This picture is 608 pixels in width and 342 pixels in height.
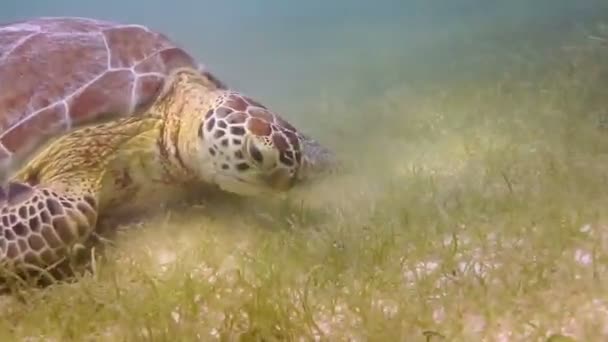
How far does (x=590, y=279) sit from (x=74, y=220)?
8.44 ft

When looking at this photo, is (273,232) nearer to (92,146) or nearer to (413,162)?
(92,146)

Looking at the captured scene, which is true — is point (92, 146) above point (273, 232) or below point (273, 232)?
above

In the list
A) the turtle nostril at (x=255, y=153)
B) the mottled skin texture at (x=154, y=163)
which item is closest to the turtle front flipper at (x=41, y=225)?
the mottled skin texture at (x=154, y=163)

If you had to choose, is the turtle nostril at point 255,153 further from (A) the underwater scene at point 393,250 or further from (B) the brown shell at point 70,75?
(B) the brown shell at point 70,75

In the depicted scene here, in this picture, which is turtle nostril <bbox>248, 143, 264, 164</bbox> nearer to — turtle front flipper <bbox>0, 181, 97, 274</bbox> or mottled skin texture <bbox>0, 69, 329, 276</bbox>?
mottled skin texture <bbox>0, 69, 329, 276</bbox>

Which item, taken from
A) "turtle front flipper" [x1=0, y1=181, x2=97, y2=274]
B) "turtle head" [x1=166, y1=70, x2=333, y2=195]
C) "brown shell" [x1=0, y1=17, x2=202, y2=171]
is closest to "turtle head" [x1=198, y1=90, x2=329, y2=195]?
"turtle head" [x1=166, y1=70, x2=333, y2=195]

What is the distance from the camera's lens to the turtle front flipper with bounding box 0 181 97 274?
301cm

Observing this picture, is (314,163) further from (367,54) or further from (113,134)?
(367,54)

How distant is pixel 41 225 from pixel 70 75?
1230 mm

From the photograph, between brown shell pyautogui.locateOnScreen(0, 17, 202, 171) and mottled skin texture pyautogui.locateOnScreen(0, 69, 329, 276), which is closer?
mottled skin texture pyautogui.locateOnScreen(0, 69, 329, 276)

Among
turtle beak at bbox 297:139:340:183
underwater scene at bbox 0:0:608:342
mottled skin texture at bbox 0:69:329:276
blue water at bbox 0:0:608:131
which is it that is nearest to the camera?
underwater scene at bbox 0:0:608:342

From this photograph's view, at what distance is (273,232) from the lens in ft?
11.4

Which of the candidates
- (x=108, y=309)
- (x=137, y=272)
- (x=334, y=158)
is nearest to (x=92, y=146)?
(x=137, y=272)

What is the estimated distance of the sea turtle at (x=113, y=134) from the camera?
3.54m
